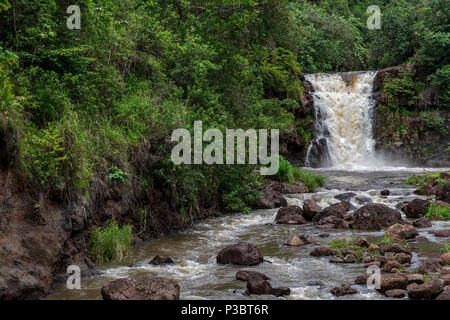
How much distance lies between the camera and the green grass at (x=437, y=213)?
38.9 feet

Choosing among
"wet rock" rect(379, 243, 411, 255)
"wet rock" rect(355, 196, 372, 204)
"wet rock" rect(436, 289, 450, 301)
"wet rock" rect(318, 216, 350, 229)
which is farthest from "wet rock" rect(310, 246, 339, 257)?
"wet rock" rect(355, 196, 372, 204)

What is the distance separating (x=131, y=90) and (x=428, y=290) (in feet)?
26.1

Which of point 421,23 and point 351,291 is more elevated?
point 421,23

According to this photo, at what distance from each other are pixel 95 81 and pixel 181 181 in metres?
2.96

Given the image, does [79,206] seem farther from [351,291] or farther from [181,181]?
[351,291]

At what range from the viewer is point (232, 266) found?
26.5 ft

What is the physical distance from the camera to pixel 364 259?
26.3ft

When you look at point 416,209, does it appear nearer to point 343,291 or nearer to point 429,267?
point 429,267

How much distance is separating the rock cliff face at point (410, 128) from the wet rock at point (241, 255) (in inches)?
758

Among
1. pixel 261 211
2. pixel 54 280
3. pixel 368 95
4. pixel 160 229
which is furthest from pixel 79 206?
pixel 368 95

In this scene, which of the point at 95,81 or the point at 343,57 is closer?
the point at 95,81

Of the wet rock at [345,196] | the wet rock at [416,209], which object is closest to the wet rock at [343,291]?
the wet rock at [416,209]

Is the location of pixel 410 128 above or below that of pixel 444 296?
above

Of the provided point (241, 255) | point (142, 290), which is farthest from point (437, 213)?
point (142, 290)
